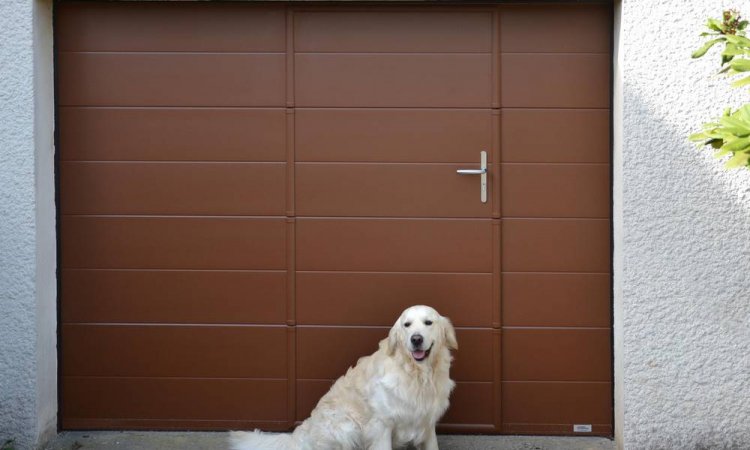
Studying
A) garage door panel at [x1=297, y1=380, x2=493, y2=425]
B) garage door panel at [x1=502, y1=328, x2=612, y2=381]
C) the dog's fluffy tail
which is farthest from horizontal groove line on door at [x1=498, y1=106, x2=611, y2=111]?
the dog's fluffy tail

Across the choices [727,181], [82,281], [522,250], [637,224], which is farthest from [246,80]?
[727,181]

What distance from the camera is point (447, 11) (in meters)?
5.46

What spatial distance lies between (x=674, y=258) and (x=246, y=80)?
271 centimetres

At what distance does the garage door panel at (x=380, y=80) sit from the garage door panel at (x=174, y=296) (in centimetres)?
114

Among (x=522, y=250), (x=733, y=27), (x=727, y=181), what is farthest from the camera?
(x=522, y=250)

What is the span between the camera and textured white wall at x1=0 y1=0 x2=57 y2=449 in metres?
5.23

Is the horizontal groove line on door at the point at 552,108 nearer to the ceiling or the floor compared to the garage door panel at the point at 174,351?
nearer to the ceiling

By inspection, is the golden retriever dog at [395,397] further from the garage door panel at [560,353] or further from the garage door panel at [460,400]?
the garage door panel at [560,353]

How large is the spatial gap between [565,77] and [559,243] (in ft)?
3.25

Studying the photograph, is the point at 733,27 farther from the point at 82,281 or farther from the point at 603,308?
the point at 82,281

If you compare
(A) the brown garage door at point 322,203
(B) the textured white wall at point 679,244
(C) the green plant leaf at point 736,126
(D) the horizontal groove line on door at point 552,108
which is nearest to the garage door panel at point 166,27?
(A) the brown garage door at point 322,203

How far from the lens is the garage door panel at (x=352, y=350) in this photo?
218 inches

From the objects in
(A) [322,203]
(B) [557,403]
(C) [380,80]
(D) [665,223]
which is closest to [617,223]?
(D) [665,223]

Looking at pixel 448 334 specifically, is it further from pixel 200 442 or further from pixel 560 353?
pixel 200 442
